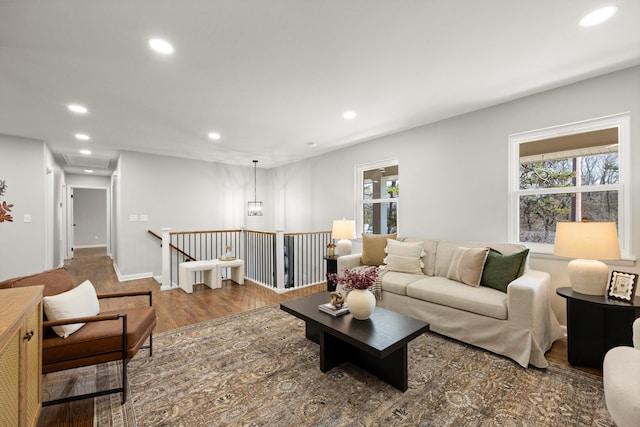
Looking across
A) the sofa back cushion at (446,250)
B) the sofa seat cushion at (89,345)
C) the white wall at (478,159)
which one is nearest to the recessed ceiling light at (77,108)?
the sofa seat cushion at (89,345)

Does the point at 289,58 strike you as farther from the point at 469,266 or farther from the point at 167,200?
the point at 167,200

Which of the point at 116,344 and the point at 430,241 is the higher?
the point at 430,241

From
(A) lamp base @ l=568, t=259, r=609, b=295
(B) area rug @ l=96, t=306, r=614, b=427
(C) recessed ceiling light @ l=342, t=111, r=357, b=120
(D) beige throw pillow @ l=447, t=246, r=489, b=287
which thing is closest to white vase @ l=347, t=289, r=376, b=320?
(B) area rug @ l=96, t=306, r=614, b=427

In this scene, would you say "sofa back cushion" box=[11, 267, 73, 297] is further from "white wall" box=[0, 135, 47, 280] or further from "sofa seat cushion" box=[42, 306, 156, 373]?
"white wall" box=[0, 135, 47, 280]

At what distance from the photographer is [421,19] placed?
188cm

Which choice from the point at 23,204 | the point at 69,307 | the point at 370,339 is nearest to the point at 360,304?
the point at 370,339

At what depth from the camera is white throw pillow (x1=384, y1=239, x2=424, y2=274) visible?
136 inches

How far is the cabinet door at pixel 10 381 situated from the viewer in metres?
1.14

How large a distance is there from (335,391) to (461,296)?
1488 mm

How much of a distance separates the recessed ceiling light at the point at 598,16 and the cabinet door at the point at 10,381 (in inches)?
142

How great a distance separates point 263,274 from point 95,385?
3322 millimetres

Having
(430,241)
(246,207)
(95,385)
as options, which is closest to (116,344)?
(95,385)

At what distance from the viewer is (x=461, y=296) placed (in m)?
2.68

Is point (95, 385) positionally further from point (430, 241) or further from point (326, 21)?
point (430, 241)
